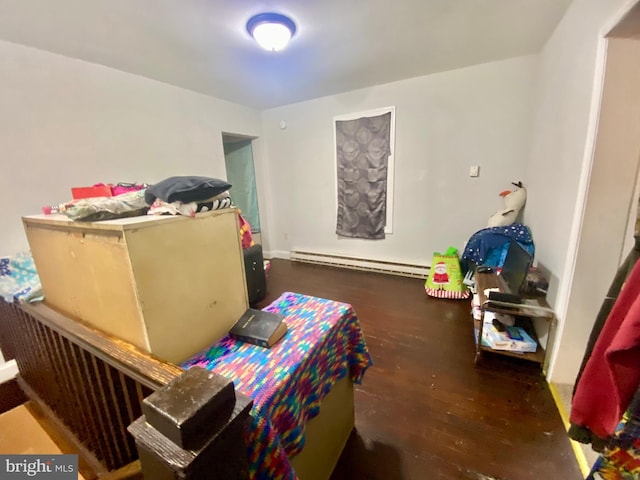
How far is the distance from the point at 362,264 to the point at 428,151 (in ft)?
5.34

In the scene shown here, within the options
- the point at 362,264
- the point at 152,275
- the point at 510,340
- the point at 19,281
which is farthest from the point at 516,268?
the point at 19,281

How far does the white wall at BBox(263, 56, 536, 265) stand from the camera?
2641mm

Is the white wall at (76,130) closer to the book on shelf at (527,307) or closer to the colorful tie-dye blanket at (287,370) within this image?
the colorful tie-dye blanket at (287,370)

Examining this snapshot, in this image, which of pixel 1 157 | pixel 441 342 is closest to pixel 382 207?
pixel 441 342

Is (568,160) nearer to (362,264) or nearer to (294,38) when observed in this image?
(294,38)

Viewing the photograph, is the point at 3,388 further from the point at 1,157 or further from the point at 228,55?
the point at 228,55

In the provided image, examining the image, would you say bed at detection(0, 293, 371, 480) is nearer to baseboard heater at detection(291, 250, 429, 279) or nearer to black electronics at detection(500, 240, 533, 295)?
black electronics at detection(500, 240, 533, 295)

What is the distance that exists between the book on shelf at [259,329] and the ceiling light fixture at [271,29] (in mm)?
1818

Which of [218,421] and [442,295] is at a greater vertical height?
[218,421]

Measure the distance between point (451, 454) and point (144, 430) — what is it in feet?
4.65

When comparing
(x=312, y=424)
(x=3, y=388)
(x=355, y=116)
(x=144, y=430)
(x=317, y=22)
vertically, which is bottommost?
(x=3, y=388)

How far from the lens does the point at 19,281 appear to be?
1329 mm

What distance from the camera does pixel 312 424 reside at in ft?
3.24

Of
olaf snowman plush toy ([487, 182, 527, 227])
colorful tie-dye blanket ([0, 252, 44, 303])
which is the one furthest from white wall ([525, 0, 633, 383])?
colorful tie-dye blanket ([0, 252, 44, 303])
